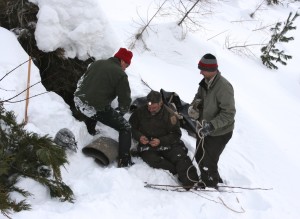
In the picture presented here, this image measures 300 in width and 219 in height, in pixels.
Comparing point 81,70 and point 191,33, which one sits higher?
point 191,33

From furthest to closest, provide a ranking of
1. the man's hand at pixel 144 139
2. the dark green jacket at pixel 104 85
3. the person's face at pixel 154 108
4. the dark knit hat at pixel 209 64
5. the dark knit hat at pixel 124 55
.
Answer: the man's hand at pixel 144 139 < the person's face at pixel 154 108 < the dark knit hat at pixel 124 55 < the dark green jacket at pixel 104 85 < the dark knit hat at pixel 209 64

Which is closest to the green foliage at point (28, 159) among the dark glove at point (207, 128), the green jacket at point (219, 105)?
the dark glove at point (207, 128)

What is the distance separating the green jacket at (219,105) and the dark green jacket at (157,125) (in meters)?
0.69

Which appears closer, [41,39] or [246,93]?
[41,39]

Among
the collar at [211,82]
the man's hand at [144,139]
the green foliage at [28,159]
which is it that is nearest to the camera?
the green foliage at [28,159]

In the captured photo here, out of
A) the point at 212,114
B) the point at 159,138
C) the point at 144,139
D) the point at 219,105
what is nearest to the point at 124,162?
the point at 144,139

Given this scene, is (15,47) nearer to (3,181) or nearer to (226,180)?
(3,181)

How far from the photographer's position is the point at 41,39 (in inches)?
220

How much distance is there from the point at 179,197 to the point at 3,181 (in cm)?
214

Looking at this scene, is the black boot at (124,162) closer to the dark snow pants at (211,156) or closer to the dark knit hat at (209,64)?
the dark snow pants at (211,156)

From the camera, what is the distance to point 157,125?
5.14m

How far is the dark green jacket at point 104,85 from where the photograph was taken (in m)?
4.57

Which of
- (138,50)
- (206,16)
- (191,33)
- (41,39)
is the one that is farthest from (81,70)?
(206,16)

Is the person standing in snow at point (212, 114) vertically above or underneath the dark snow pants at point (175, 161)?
above
